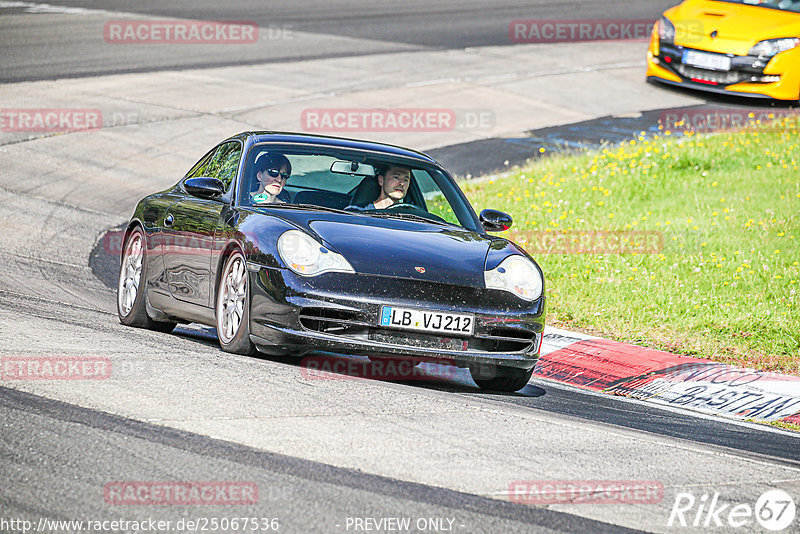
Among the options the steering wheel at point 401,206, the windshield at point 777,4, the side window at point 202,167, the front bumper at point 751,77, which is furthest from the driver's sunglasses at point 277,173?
the windshield at point 777,4

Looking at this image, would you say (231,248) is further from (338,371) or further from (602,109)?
(602,109)

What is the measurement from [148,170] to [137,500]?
39.8 ft

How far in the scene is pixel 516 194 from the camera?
1508 centimetres

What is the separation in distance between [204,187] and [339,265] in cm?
140

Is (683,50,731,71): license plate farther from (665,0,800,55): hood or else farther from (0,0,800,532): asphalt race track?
(0,0,800,532): asphalt race track

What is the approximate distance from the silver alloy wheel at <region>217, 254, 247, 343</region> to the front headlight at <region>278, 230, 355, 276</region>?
32 centimetres

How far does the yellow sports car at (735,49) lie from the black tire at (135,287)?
12.0 meters

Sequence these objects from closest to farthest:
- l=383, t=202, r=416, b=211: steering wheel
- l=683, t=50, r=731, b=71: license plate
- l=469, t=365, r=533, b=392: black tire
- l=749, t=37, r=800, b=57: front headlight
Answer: l=469, t=365, r=533, b=392: black tire → l=383, t=202, r=416, b=211: steering wheel → l=749, t=37, r=800, b=57: front headlight → l=683, t=50, r=731, b=71: license plate

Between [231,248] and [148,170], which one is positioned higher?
[231,248]

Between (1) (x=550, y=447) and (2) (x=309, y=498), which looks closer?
(2) (x=309, y=498)

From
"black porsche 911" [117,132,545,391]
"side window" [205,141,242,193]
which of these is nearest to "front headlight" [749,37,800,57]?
"black porsche 911" [117,132,545,391]

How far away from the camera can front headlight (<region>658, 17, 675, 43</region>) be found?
1898 centimetres

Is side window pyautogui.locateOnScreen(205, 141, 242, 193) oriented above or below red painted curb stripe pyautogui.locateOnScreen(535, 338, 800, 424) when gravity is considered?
above

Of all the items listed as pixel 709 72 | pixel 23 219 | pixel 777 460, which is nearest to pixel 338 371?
pixel 777 460
